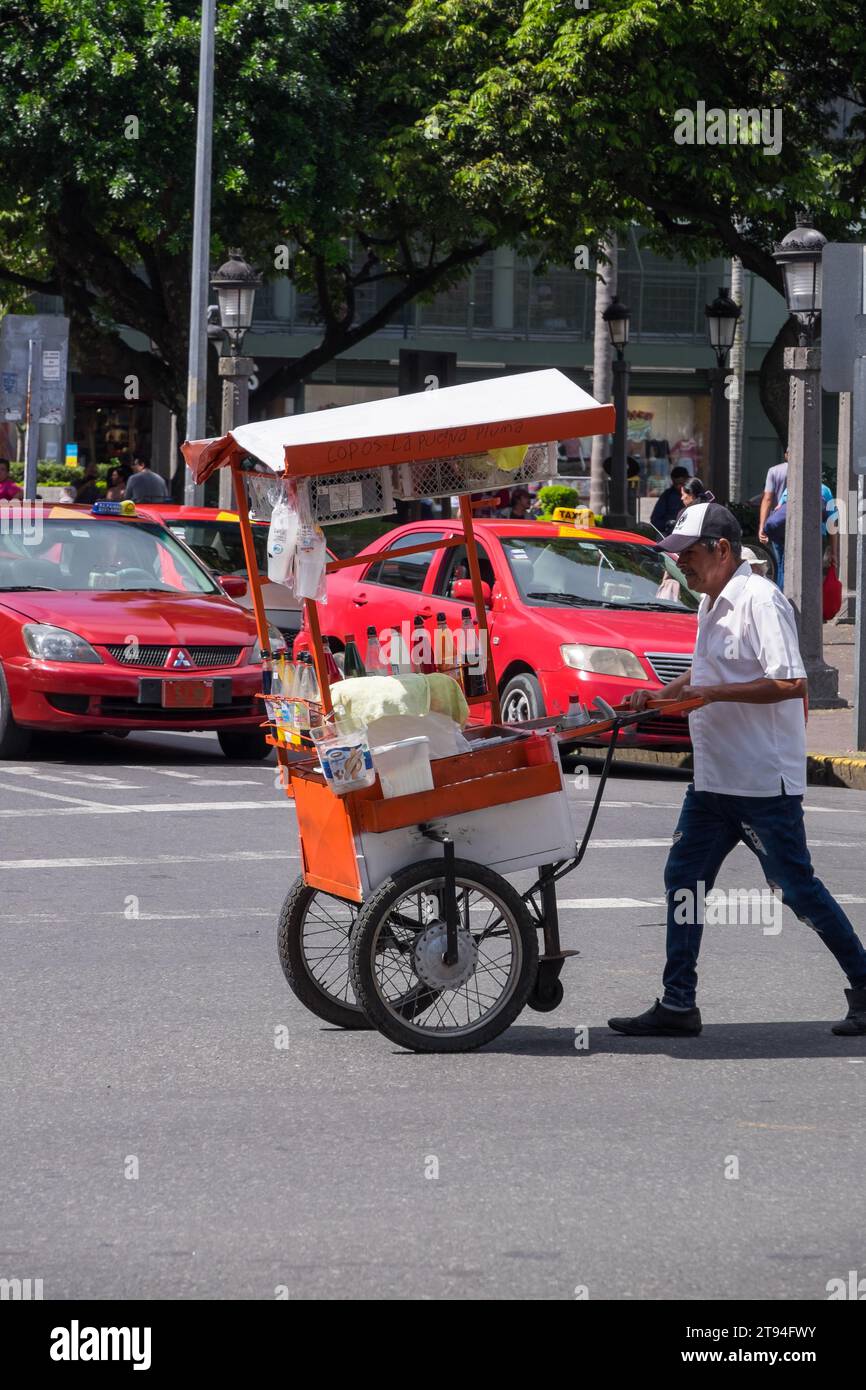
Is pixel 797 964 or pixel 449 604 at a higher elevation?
pixel 449 604

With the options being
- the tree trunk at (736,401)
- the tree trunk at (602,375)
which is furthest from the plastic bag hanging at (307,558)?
the tree trunk at (736,401)

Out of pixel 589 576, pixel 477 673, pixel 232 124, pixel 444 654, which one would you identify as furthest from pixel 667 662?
pixel 232 124

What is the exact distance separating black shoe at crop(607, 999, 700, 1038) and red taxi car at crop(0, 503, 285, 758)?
7.04 m

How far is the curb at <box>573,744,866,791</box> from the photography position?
570 inches

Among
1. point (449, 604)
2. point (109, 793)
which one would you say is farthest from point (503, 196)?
point (109, 793)

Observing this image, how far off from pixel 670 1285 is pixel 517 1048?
233cm

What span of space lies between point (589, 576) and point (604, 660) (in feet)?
4.41

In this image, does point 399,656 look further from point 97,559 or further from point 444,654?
point 97,559

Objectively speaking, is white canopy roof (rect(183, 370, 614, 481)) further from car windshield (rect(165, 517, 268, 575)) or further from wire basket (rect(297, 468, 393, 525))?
car windshield (rect(165, 517, 268, 575))

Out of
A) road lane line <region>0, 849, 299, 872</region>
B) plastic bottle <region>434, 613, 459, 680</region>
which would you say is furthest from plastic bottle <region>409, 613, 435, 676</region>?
road lane line <region>0, 849, 299, 872</region>

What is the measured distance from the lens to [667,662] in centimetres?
1391

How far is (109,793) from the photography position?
1263 cm

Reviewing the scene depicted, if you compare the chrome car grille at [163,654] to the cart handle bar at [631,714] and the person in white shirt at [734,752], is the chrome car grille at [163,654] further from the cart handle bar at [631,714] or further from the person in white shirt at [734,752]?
the person in white shirt at [734,752]

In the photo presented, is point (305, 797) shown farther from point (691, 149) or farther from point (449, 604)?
point (691, 149)
